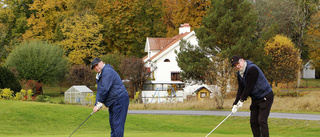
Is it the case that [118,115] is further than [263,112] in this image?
Yes

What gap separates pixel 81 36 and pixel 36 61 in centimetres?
936

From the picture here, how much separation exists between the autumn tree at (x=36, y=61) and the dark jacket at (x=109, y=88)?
140ft

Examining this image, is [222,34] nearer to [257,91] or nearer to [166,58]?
[166,58]

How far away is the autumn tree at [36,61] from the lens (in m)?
50.6

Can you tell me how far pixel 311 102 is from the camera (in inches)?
1152

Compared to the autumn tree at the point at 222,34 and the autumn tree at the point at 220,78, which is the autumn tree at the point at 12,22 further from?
the autumn tree at the point at 220,78

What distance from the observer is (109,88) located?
9555 mm

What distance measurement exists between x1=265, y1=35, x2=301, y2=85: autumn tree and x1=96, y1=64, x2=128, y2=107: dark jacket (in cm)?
4413

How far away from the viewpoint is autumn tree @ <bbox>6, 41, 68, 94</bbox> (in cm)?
5059

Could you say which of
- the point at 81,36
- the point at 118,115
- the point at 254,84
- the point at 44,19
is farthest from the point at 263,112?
the point at 44,19

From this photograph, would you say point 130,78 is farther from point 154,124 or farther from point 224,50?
point 154,124

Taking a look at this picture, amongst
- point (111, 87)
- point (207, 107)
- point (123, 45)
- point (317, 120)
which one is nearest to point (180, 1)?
point (123, 45)

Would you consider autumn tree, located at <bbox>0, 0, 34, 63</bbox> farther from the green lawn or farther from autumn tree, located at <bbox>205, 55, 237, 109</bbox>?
the green lawn

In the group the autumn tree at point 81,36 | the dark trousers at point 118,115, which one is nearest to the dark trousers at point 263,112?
the dark trousers at point 118,115
